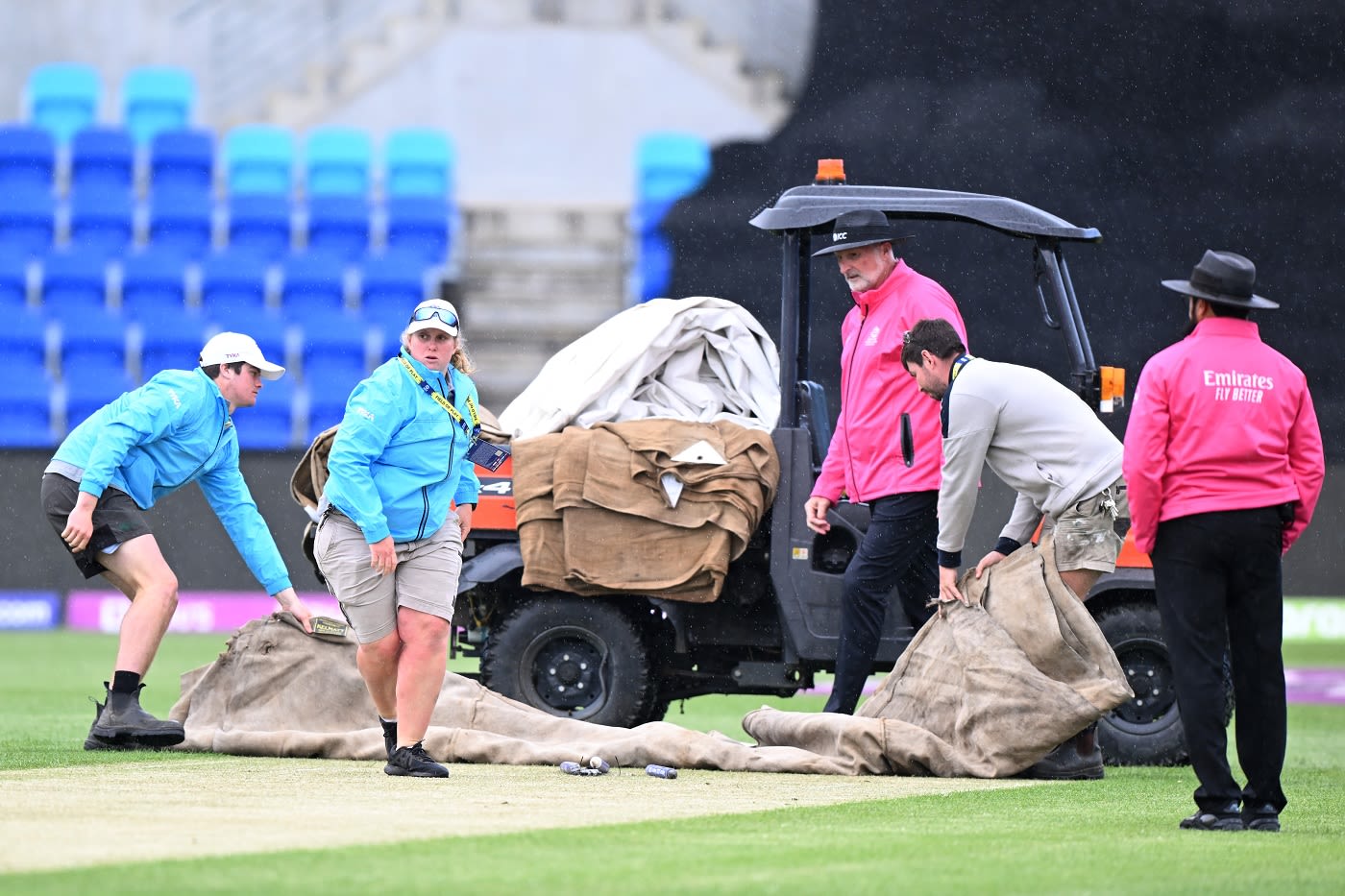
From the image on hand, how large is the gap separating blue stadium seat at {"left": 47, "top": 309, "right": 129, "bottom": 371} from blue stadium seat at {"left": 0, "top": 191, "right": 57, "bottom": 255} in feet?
4.22

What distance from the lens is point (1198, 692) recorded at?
19.7 ft

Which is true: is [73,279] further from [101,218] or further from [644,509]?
[644,509]

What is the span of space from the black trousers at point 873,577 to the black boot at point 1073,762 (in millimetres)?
783

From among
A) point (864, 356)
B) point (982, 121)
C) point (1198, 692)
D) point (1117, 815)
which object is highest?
point (982, 121)

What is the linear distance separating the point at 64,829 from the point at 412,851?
0.99 m

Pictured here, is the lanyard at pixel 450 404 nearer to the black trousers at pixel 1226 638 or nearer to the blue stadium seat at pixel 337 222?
→ the black trousers at pixel 1226 638

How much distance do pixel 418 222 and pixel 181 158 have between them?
8.71 ft

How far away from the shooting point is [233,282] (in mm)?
21141

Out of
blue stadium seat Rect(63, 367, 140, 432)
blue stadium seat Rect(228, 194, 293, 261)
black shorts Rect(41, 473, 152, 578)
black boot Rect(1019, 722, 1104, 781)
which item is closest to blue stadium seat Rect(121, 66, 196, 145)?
blue stadium seat Rect(228, 194, 293, 261)

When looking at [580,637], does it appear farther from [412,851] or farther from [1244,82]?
[1244,82]

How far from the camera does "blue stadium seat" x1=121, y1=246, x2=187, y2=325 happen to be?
21.1 metres

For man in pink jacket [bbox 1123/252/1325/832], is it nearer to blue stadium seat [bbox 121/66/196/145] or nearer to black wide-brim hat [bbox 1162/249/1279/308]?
black wide-brim hat [bbox 1162/249/1279/308]

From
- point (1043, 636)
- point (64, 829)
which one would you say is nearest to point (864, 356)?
point (1043, 636)

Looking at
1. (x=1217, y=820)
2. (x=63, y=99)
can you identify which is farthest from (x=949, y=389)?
(x=63, y=99)
